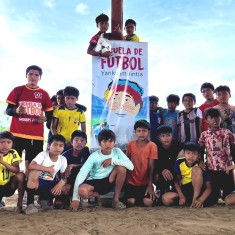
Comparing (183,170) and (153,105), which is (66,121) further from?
(183,170)

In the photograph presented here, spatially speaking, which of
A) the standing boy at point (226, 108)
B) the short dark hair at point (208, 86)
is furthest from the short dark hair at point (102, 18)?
the standing boy at point (226, 108)

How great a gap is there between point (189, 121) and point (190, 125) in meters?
0.07

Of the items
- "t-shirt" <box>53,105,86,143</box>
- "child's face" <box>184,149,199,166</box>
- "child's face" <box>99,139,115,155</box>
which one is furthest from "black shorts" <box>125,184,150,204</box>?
"t-shirt" <box>53,105,86,143</box>

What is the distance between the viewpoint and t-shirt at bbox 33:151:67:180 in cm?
403

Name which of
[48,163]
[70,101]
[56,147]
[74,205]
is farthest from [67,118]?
[74,205]

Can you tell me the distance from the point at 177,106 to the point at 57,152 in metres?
2.35

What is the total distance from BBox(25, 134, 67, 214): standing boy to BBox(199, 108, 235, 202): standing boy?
6.51 ft

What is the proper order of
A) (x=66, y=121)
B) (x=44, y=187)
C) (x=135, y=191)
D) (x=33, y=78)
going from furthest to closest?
(x=66, y=121) < (x=33, y=78) < (x=135, y=191) < (x=44, y=187)

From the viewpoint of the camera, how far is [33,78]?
4.66 metres

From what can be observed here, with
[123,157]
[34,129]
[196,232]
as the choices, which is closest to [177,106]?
[123,157]

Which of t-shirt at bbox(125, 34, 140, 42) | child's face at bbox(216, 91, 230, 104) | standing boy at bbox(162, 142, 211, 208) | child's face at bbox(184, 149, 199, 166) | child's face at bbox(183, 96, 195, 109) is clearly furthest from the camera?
t-shirt at bbox(125, 34, 140, 42)

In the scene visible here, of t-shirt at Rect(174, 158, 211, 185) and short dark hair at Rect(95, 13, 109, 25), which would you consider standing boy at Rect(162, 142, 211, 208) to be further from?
short dark hair at Rect(95, 13, 109, 25)

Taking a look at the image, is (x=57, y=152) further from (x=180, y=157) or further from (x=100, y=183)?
(x=180, y=157)

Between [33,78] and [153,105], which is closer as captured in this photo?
[33,78]
